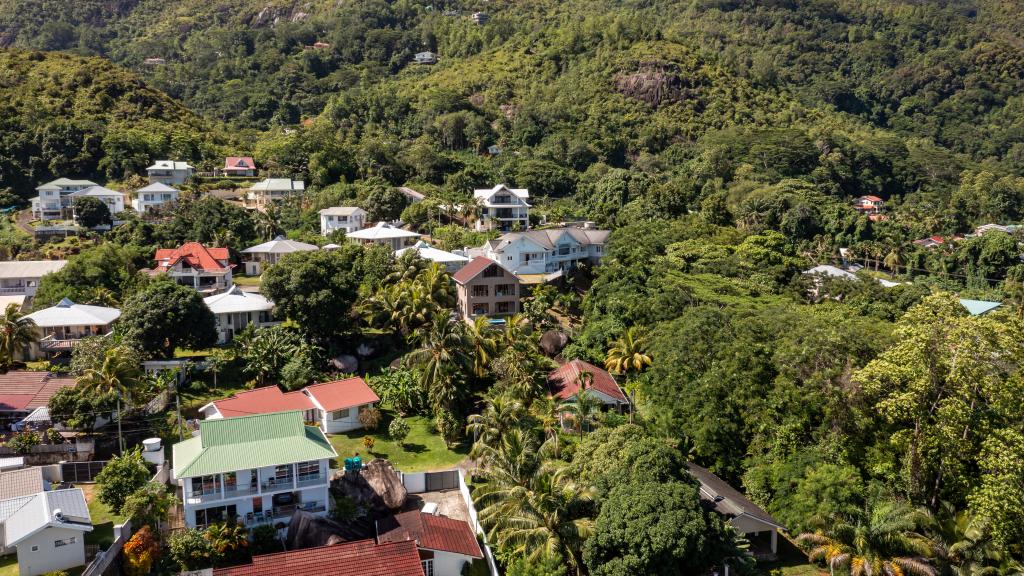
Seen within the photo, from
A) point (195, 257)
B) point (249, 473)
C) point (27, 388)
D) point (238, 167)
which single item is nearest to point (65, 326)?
point (27, 388)

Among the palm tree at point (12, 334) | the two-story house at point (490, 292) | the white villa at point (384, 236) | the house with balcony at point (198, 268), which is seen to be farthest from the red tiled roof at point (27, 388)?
the white villa at point (384, 236)

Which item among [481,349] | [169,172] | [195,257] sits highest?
[481,349]

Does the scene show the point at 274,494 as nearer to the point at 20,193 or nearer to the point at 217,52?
the point at 20,193

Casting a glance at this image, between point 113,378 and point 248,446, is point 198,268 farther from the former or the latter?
point 248,446

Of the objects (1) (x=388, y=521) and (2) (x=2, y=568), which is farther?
(1) (x=388, y=521)

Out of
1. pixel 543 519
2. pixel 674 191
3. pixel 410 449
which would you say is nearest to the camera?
pixel 543 519

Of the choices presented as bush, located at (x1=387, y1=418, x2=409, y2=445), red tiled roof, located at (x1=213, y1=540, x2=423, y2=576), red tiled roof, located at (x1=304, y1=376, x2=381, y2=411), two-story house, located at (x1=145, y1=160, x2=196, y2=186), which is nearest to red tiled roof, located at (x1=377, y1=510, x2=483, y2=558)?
red tiled roof, located at (x1=213, y1=540, x2=423, y2=576)

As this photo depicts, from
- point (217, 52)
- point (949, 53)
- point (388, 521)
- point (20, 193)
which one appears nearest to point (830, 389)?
point (388, 521)
